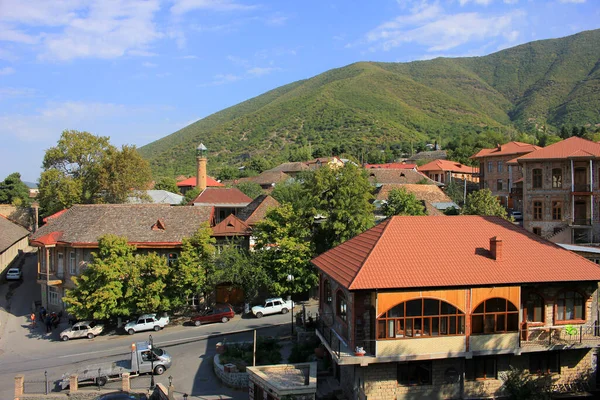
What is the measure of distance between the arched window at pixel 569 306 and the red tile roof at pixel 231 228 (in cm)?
2370

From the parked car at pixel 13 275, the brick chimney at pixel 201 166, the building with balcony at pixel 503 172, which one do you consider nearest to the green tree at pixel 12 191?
the brick chimney at pixel 201 166

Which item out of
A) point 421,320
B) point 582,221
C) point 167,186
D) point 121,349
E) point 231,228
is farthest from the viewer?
point 167,186

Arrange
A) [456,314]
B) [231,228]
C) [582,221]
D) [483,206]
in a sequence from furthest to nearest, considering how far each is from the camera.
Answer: [483,206], [582,221], [231,228], [456,314]

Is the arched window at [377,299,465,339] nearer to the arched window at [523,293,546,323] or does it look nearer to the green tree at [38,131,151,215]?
the arched window at [523,293,546,323]

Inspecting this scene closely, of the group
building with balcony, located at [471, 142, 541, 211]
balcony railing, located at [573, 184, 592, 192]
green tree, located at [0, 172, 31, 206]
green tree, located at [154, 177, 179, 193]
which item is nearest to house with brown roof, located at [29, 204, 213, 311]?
balcony railing, located at [573, 184, 592, 192]

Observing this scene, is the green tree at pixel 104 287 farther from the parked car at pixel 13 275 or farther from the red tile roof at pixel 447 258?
the parked car at pixel 13 275

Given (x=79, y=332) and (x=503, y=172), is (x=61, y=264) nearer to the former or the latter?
(x=79, y=332)

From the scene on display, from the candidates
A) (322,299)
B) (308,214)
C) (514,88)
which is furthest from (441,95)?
(322,299)

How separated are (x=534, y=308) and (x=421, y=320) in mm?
5471

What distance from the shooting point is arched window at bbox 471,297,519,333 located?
20.0 m

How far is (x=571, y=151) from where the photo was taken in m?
40.4

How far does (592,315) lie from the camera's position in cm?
2139

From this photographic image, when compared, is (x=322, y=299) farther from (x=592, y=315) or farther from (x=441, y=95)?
(x=441, y=95)

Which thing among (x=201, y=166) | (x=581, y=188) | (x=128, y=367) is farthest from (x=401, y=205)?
(x=201, y=166)
